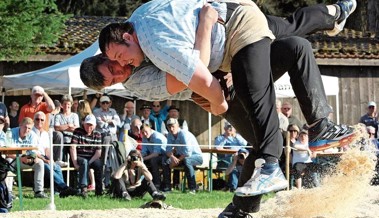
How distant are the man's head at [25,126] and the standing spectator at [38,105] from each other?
22.2 inches

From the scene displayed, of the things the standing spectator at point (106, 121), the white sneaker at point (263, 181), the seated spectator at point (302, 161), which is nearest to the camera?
the white sneaker at point (263, 181)

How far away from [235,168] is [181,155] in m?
0.86

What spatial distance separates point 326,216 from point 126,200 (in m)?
5.21

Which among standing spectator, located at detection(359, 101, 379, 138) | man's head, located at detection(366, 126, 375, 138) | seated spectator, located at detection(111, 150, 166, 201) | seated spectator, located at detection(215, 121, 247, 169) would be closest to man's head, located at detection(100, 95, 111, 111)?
seated spectator, located at detection(215, 121, 247, 169)

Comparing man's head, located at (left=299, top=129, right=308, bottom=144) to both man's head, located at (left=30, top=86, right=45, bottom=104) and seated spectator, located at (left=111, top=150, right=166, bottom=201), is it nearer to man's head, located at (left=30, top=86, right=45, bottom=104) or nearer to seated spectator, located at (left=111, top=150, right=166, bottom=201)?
seated spectator, located at (left=111, top=150, right=166, bottom=201)

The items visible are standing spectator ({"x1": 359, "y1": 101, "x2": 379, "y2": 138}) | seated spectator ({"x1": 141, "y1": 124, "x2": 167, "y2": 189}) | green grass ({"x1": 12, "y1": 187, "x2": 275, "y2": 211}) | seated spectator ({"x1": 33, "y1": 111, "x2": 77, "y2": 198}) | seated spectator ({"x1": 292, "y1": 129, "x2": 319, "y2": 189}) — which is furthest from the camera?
standing spectator ({"x1": 359, "y1": 101, "x2": 379, "y2": 138})

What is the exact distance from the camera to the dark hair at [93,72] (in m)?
6.16

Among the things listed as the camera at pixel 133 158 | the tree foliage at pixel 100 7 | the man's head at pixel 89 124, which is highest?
the tree foliage at pixel 100 7

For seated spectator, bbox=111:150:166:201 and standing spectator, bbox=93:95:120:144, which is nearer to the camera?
seated spectator, bbox=111:150:166:201

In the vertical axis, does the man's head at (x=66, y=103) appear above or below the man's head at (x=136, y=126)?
above

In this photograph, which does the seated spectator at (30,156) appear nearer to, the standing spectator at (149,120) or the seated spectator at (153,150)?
the seated spectator at (153,150)

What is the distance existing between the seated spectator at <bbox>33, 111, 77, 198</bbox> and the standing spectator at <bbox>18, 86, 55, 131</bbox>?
0.17 metres

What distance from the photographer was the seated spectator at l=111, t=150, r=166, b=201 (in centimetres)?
1238

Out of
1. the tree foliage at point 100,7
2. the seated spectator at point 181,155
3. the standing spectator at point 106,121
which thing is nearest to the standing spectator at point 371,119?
the seated spectator at point 181,155
